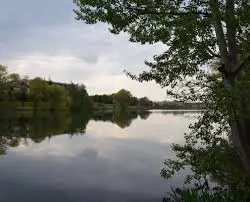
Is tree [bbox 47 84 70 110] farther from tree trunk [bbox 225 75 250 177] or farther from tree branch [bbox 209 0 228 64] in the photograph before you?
tree trunk [bbox 225 75 250 177]

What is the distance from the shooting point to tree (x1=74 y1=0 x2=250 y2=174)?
31.7ft

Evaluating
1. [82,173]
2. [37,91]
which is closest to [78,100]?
[37,91]

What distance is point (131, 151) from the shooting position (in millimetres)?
38750

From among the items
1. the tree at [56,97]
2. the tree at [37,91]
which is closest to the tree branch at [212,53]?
the tree at [37,91]

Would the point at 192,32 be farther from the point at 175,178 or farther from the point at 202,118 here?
the point at 175,178

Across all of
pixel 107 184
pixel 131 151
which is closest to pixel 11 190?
pixel 107 184

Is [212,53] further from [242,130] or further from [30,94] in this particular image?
[30,94]

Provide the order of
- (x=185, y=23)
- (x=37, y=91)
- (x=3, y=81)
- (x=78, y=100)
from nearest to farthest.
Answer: (x=185, y=23) < (x=3, y=81) < (x=37, y=91) < (x=78, y=100)

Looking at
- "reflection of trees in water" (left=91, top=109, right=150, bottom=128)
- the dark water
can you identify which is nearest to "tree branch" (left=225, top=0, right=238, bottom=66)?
the dark water

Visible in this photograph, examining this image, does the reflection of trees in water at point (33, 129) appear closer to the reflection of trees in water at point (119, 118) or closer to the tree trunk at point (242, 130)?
the reflection of trees in water at point (119, 118)

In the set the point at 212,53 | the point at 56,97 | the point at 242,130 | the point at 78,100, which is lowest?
the point at 242,130

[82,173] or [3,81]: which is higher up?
[3,81]

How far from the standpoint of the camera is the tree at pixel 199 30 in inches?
380

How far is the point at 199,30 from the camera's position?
33.4 feet
